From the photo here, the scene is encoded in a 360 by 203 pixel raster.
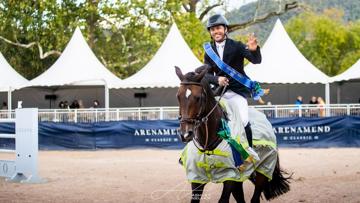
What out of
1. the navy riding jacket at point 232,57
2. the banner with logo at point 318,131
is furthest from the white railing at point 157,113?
the navy riding jacket at point 232,57

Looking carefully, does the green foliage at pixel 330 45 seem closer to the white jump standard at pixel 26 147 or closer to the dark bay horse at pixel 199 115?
the white jump standard at pixel 26 147

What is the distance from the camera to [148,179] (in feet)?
52.1

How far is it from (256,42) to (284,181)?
9.95 ft

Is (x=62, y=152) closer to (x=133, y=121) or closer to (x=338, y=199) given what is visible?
(x=133, y=121)

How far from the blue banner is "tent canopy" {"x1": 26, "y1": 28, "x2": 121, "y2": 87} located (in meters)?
6.95

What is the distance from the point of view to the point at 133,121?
88.5ft

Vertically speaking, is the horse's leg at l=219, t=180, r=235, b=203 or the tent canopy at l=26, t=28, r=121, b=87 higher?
the tent canopy at l=26, t=28, r=121, b=87

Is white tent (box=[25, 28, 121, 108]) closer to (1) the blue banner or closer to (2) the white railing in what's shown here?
(2) the white railing

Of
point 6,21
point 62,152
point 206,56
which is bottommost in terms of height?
point 62,152

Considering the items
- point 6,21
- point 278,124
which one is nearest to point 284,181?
point 278,124

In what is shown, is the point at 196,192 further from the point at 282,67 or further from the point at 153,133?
the point at 282,67

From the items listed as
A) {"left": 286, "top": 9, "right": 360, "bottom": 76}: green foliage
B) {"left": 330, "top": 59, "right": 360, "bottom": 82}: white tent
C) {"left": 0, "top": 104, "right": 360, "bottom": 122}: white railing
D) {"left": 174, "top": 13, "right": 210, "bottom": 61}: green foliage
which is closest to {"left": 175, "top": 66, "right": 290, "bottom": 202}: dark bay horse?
{"left": 0, "top": 104, "right": 360, "bottom": 122}: white railing

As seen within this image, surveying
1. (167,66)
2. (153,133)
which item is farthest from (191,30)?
(153,133)

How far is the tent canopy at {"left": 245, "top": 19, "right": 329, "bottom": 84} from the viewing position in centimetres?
3341
